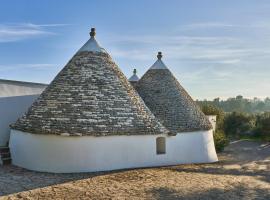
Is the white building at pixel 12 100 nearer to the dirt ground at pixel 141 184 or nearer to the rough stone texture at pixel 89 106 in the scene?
the rough stone texture at pixel 89 106

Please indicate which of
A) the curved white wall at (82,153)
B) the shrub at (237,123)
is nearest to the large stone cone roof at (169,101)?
the curved white wall at (82,153)

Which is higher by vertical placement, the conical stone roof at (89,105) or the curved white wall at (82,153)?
the conical stone roof at (89,105)

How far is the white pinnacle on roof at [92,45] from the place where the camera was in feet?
53.5

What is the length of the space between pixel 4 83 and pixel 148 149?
8.87 metres

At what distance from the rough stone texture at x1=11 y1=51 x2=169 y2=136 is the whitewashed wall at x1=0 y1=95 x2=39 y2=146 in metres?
2.95

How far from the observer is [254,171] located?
15.1m

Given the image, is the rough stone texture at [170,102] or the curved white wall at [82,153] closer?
the curved white wall at [82,153]

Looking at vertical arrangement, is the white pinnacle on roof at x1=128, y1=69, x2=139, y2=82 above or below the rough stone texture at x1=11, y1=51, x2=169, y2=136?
above

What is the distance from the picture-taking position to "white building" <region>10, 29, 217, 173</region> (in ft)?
43.0

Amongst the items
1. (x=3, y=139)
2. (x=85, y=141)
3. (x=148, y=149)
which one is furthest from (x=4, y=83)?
(x=148, y=149)

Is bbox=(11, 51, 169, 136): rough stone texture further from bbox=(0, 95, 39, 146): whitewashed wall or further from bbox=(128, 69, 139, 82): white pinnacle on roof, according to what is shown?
bbox=(128, 69, 139, 82): white pinnacle on roof

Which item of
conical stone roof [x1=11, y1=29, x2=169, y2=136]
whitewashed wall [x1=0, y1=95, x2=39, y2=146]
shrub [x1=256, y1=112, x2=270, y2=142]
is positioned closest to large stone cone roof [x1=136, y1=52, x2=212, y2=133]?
conical stone roof [x1=11, y1=29, x2=169, y2=136]

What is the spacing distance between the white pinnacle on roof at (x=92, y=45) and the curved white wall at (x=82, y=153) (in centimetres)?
504

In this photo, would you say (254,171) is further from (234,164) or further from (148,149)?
(148,149)
